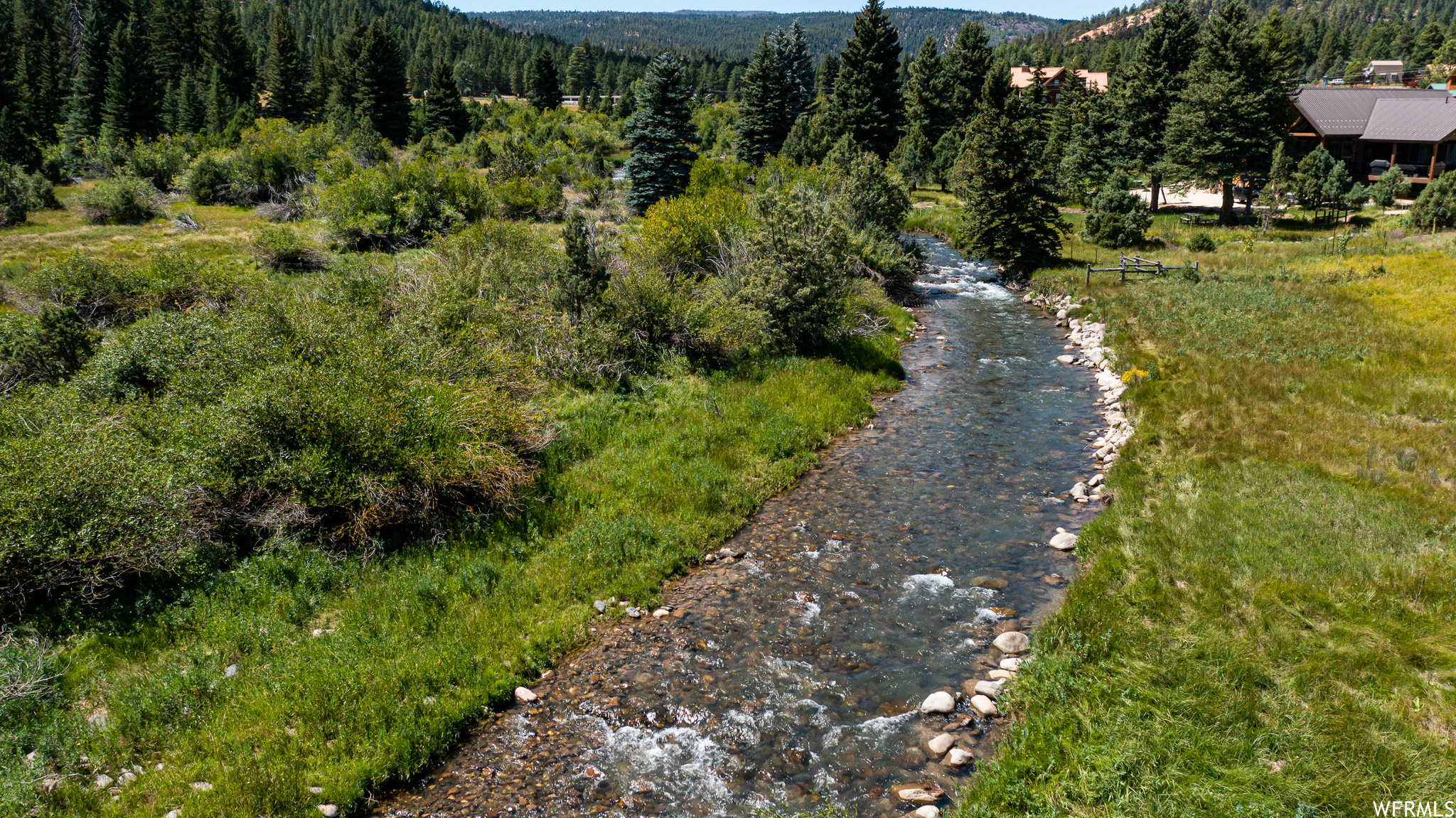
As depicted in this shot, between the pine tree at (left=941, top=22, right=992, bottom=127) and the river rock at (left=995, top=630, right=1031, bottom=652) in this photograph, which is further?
the pine tree at (left=941, top=22, right=992, bottom=127)

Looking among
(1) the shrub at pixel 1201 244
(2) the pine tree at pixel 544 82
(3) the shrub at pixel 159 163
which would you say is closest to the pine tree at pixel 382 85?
(3) the shrub at pixel 159 163

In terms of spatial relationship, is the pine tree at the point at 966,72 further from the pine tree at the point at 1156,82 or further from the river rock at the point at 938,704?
the river rock at the point at 938,704

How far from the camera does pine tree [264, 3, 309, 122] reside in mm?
62000

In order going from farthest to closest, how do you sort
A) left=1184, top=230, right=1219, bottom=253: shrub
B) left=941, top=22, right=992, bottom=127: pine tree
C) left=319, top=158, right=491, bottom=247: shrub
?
left=941, top=22, right=992, bottom=127: pine tree → left=1184, top=230, right=1219, bottom=253: shrub → left=319, top=158, right=491, bottom=247: shrub

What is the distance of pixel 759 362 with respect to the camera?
67.4ft

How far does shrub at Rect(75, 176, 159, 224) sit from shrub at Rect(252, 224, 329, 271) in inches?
360

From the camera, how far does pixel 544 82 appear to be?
77750 millimetres

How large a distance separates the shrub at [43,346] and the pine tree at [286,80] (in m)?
54.4

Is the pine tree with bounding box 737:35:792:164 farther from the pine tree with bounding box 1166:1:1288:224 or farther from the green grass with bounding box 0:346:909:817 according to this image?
the green grass with bounding box 0:346:909:817

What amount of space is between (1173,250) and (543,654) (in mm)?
37486

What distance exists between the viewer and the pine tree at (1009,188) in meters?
33.0

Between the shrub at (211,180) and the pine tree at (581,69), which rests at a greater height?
the pine tree at (581,69)

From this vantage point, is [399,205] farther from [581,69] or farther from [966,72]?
[581,69]

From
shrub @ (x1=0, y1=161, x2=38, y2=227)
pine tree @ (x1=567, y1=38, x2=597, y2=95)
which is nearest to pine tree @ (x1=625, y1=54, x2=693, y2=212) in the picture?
shrub @ (x1=0, y1=161, x2=38, y2=227)
